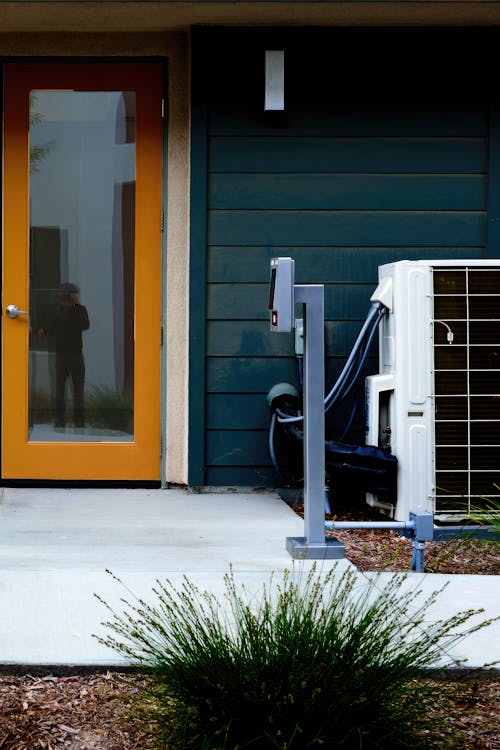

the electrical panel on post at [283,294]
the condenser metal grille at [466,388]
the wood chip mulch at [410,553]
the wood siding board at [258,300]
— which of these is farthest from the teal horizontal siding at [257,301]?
the electrical panel on post at [283,294]

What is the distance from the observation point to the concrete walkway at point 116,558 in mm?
2775

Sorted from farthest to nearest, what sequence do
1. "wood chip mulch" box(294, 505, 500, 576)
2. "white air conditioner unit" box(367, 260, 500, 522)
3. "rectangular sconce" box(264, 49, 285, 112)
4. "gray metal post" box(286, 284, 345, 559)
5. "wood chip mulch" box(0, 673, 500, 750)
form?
1. "rectangular sconce" box(264, 49, 285, 112)
2. "white air conditioner unit" box(367, 260, 500, 522)
3. "wood chip mulch" box(294, 505, 500, 576)
4. "gray metal post" box(286, 284, 345, 559)
5. "wood chip mulch" box(0, 673, 500, 750)

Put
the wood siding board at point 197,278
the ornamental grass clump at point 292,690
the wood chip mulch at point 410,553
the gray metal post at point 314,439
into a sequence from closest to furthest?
the ornamental grass clump at point 292,690 → the gray metal post at point 314,439 → the wood chip mulch at point 410,553 → the wood siding board at point 197,278

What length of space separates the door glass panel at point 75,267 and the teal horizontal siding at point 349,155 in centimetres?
62

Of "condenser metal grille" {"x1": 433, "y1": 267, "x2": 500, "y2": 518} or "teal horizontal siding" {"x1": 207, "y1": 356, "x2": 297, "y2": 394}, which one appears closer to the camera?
"condenser metal grille" {"x1": 433, "y1": 267, "x2": 500, "y2": 518}

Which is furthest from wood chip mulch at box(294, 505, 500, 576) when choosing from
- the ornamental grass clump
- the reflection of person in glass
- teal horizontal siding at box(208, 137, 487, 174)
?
teal horizontal siding at box(208, 137, 487, 174)

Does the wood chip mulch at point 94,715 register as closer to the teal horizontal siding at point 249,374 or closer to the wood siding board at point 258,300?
the teal horizontal siding at point 249,374

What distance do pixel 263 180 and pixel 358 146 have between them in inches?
22.4

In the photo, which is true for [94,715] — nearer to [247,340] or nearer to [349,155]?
[247,340]

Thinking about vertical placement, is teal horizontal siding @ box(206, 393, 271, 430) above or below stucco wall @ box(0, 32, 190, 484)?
below

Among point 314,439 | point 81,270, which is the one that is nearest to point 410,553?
point 314,439

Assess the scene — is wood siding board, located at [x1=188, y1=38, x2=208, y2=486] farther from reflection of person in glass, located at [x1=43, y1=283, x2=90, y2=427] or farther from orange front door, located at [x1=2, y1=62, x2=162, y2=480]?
reflection of person in glass, located at [x1=43, y1=283, x2=90, y2=427]

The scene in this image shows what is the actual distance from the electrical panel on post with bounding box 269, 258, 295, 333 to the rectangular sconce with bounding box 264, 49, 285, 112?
2.16m

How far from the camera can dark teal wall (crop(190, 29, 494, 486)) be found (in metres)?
5.66
